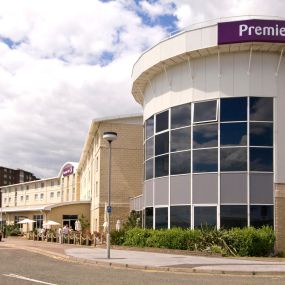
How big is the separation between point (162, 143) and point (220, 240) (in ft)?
22.0

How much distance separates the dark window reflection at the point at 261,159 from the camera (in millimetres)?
24875

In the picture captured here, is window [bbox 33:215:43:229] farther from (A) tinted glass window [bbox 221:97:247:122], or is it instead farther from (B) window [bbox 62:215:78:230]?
(A) tinted glass window [bbox 221:97:247:122]

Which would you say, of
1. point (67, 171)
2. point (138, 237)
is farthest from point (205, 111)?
point (67, 171)

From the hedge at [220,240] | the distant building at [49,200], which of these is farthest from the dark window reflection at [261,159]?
the distant building at [49,200]

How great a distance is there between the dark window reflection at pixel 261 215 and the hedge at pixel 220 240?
0.38 metres

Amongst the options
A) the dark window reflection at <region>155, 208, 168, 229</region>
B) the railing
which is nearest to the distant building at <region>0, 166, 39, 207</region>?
the railing

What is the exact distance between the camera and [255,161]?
24.9m

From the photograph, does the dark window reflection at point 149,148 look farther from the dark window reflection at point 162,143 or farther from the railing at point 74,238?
the railing at point 74,238

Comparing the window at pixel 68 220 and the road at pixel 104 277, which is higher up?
the window at pixel 68 220

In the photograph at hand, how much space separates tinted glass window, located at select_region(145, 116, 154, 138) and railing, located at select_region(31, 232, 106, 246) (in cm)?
749

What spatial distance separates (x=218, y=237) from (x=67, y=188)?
59415mm

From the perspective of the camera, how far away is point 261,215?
24.6 metres

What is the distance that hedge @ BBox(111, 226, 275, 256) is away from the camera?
23.2 meters

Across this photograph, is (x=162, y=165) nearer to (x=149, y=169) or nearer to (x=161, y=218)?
(x=149, y=169)
